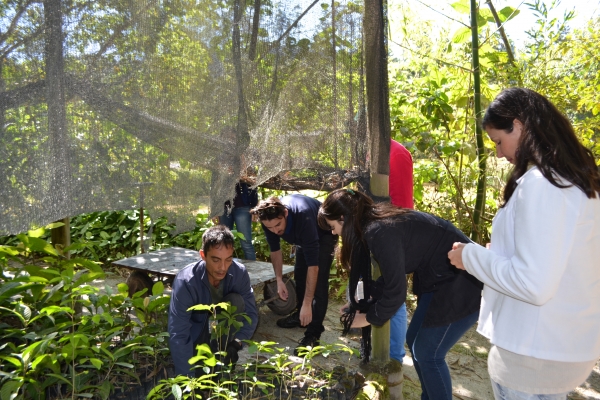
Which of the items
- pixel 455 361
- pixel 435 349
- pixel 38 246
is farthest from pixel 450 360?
pixel 38 246

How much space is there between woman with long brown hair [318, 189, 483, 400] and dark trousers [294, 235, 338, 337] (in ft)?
3.61

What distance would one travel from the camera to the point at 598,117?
4465 millimetres

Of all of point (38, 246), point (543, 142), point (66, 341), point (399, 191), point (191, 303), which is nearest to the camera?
point (543, 142)

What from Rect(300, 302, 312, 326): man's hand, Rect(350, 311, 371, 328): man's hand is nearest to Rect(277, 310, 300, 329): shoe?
Rect(300, 302, 312, 326): man's hand

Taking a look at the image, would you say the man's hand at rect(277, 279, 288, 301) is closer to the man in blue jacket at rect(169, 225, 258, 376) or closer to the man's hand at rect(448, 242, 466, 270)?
the man in blue jacket at rect(169, 225, 258, 376)

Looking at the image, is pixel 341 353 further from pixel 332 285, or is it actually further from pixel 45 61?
pixel 45 61

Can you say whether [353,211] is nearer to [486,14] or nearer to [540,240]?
[540,240]

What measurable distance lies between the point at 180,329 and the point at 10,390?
75 centimetres

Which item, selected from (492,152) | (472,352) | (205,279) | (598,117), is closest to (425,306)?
(205,279)

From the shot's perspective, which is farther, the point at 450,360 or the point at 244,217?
the point at 244,217

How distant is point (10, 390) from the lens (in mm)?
2092

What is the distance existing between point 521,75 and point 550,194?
3765mm

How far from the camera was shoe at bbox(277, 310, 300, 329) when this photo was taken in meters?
4.55

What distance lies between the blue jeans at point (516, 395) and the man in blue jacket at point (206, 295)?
1284mm
